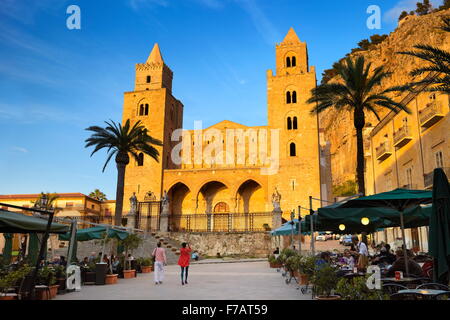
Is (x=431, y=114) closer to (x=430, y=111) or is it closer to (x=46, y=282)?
(x=430, y=111)

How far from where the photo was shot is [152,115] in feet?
135

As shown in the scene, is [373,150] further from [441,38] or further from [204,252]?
[441,38]

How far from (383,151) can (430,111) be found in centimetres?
787

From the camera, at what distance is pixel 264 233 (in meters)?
29.0

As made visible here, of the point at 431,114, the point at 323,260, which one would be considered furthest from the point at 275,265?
the point at 431,114

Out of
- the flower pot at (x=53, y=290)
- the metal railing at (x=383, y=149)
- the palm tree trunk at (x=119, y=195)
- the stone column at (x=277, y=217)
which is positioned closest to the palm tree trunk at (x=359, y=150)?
the metal railing at (x=383, y=149)

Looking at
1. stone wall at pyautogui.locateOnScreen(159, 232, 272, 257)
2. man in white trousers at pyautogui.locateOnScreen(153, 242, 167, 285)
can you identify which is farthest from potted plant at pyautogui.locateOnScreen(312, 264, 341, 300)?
stone wall at pyautogui.locateOnScreen(159, 232, 272, 257)

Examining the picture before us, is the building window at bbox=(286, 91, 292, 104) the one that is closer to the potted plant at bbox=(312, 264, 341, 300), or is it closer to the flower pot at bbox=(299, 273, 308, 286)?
the flower pot at bbox=(299, 273, 308, 286)

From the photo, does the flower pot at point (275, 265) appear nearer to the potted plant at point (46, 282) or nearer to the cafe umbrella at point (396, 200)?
the cafe umbrella at point (396, 200)

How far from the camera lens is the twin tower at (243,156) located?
121ft

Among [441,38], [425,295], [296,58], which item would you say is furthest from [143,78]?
[425,295]

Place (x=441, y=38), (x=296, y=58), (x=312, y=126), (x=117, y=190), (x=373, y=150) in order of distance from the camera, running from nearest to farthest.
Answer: (x=117, y=190) → (x=373, y=150) → (x=312, y=126) → (x=296, y=58) → (x=441, y=38)

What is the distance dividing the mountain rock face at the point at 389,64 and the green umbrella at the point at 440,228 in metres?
43.6
